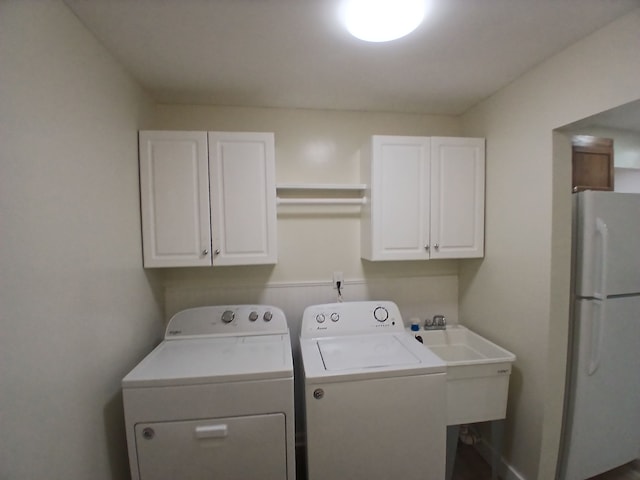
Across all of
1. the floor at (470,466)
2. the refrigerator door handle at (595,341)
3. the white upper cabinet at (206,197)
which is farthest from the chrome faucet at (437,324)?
the white upper cabinet at (206,197)

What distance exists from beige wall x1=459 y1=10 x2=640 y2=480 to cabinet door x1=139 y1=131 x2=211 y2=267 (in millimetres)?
1894

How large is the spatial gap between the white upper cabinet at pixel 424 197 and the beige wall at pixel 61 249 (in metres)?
1.47

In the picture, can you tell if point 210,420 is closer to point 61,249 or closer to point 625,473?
point 61,249

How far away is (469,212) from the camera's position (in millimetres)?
1870

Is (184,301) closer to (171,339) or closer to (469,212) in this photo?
(171,339)

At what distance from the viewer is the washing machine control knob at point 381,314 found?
1.82 metres

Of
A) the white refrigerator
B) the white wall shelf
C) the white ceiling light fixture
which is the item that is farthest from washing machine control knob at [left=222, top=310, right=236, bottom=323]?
the white refrigerator

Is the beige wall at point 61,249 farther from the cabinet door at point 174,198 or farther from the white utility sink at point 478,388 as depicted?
the white utility sink at point 478,388

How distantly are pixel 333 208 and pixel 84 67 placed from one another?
1.52 meters

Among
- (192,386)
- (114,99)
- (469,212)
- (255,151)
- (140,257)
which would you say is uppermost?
(114,99)

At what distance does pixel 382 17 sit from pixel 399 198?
1.01 metres

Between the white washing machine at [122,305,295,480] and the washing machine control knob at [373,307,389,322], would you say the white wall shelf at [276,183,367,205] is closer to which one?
the washing machine control knob at [373,307,389,322]

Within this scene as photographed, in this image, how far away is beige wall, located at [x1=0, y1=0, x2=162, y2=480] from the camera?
818mm

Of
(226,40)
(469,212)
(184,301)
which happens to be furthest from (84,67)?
(469,212)
